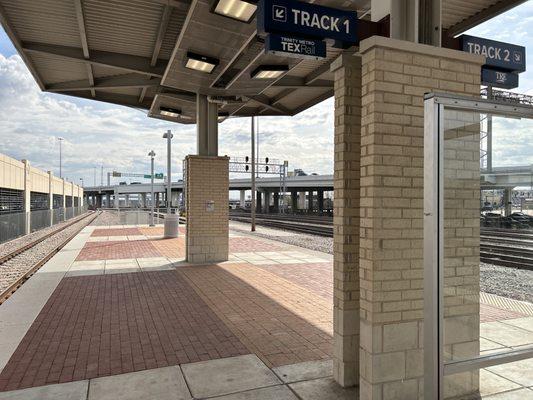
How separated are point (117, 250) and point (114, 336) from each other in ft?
33.2

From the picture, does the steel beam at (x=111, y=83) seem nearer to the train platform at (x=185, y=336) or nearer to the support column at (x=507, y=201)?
the train platform at (x=185, y=336)

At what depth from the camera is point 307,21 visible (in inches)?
177

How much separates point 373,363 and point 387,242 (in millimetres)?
1060

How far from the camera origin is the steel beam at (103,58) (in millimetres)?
9656

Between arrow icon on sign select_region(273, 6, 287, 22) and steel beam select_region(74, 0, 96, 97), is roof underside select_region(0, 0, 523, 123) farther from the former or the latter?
arrow icon on sign select_region(273, 6, 287, 22)

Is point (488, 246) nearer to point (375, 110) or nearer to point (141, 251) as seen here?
point (141, 251)

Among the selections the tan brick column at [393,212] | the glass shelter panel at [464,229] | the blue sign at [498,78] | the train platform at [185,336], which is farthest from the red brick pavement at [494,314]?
the blue sign at [498,78]

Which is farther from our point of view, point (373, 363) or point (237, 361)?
point (237, 361)

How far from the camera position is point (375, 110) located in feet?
11.9

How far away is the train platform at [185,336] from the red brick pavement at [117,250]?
2897 mm

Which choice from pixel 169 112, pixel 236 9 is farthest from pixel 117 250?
pixel 236 9

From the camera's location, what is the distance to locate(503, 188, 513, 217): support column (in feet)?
12.3

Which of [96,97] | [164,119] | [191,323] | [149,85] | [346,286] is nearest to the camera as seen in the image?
[346,286]

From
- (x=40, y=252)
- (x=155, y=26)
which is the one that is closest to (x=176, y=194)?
(x=40, y=252)
